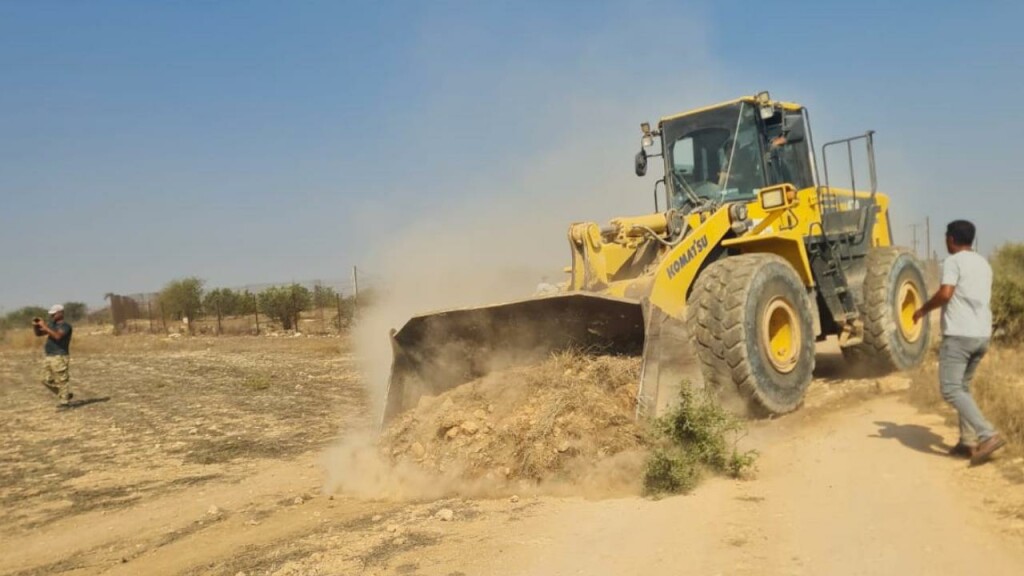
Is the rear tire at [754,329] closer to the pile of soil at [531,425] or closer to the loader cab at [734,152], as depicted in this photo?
the pile of soil at [531,425]

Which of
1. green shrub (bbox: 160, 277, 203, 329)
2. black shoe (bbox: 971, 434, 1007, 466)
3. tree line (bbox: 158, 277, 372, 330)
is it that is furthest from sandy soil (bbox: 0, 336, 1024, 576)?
green shrub (bbox: 160, 277, 203, 329)

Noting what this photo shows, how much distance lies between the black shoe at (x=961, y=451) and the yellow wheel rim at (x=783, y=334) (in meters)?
1.81

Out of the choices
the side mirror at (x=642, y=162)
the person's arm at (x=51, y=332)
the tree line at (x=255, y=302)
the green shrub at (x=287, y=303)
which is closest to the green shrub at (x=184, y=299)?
the tree line at (x=255, y=302)

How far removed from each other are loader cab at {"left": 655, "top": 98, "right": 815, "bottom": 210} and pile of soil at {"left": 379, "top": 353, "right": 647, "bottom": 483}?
122 inches

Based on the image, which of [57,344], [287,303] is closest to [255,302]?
[287,303]

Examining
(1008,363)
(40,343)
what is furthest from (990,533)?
(40,343)

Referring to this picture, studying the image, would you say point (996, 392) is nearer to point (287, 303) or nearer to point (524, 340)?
point (524, 340)

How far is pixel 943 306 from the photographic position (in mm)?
5930

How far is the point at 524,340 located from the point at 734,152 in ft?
11.1

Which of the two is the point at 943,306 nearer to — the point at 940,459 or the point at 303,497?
the point at 940,459

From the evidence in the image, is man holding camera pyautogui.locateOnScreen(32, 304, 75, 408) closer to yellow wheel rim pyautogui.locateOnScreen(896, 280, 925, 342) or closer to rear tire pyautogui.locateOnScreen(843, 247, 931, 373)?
rear tire pyautogui.locateOnScreen(843, 247, 931, 373)

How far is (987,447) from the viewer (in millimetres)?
5387

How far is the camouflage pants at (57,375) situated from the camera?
43.8 feet

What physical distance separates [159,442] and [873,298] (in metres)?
8.32
